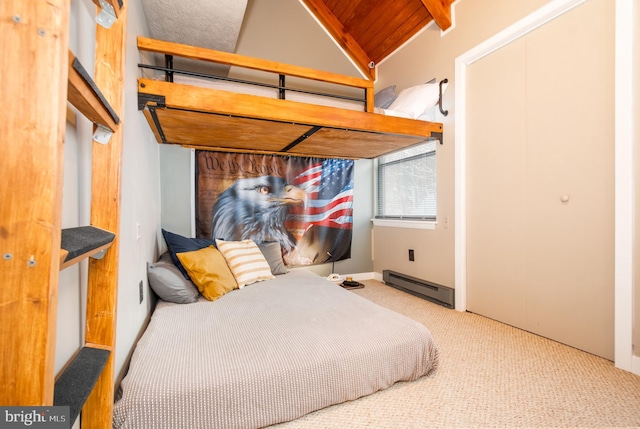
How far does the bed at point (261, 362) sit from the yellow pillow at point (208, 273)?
0.72ft

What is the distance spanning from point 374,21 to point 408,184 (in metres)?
1.83

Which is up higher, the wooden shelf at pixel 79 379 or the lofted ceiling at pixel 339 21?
the lofted ceiling at pixel 339 21

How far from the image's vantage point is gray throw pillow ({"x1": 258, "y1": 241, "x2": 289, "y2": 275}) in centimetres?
281

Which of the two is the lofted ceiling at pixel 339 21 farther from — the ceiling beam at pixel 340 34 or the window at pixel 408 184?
the window at pixel 408 184

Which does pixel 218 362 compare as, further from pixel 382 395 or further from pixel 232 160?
pixel 232 160

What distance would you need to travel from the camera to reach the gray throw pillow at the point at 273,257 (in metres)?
2.81

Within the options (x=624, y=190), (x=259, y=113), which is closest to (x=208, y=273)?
(x=259, y=113)

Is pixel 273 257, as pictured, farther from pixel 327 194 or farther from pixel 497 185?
pixel 497 185

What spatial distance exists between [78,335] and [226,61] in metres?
1.83

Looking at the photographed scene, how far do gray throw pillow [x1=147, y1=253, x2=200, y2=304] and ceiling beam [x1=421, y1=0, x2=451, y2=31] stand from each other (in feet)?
9.96

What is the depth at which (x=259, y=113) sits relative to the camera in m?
2.08

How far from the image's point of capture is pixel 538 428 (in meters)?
1.17

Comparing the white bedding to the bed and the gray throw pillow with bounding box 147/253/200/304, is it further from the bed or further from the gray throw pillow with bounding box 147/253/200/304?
the bed


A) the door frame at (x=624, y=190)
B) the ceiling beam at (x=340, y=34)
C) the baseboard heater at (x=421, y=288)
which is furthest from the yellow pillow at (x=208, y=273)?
the ceiling beam at (x=340, y=34)
